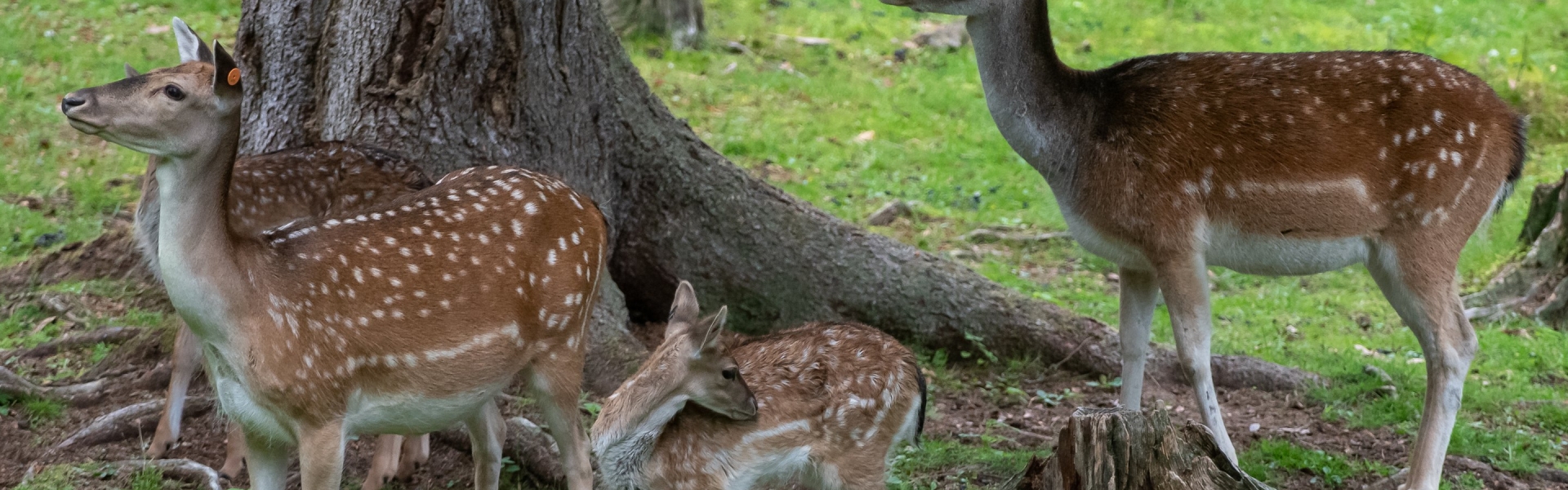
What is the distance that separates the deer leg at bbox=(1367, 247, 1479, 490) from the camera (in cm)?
545

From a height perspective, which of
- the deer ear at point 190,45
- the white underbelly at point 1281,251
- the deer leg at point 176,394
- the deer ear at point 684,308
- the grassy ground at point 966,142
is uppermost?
the deer ear at point 190,45

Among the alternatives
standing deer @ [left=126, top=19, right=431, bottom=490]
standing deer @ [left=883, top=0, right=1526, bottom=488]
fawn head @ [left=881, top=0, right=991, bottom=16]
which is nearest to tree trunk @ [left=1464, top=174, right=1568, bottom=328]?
standing deer @ [left=883, top=0, right=1526, bottom=488]

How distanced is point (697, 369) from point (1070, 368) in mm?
3362

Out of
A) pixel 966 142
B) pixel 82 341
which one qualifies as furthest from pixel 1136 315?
pixel 966 142

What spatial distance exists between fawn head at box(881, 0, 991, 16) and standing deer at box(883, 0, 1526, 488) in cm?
1

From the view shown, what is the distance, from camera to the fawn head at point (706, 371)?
4395 mm

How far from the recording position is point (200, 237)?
12.5ft

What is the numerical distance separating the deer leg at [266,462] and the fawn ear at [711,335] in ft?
4.69

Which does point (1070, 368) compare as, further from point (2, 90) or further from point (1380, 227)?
point (2, 90)

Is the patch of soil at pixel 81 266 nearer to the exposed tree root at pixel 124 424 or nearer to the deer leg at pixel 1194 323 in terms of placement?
the exposed tree root at pixel 124 424

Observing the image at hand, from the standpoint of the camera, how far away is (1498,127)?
218 inches

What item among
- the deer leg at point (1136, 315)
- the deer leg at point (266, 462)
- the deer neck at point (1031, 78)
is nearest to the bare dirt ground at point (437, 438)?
the deer leg at point (1136, 315)

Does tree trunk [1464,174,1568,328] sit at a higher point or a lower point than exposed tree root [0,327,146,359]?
lower

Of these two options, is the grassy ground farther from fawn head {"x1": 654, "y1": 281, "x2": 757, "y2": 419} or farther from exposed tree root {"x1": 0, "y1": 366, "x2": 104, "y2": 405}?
fawn head {"x1": 654, "y1": 281, "x2": 757, "y2": 419}
